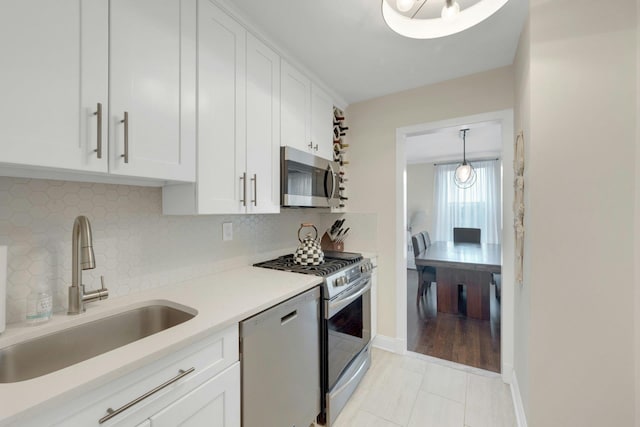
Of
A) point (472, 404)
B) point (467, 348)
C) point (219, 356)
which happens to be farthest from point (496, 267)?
point (219, 356)

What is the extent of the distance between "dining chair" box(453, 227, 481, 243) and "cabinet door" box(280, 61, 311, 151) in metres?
3.97

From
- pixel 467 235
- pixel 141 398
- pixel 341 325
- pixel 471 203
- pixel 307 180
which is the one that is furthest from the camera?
pixel 471 203

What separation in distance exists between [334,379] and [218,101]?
175 centimetres

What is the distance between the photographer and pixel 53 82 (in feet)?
2.73

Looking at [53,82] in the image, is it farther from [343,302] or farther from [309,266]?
[343,302]

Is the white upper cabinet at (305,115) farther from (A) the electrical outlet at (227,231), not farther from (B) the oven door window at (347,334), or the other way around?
(B) the oven door window at (347,334)

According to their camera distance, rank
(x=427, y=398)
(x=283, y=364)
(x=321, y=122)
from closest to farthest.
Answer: (x=283, y=364), (x=427, y=398), (x=321, y=122)

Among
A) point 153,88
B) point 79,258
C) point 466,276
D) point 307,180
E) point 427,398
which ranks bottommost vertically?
point 427,398

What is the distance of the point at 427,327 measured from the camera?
301 cm

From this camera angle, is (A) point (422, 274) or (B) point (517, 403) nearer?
(B) point (517, 403)

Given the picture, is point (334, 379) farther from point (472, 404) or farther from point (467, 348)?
point (467, 348)

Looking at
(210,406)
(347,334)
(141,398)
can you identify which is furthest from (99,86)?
(347,334)

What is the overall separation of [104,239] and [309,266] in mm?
1147

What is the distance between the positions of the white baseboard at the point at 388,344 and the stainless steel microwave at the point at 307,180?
4.43 ft
